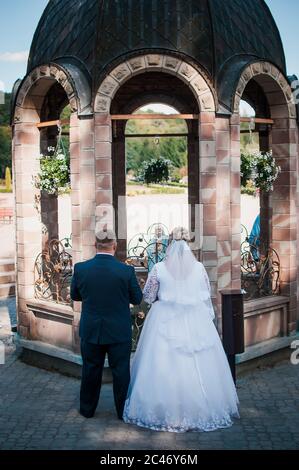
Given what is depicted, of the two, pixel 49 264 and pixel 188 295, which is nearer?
pixel 188 295

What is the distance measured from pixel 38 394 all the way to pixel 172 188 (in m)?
43.1

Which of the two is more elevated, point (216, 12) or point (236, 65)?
point (216, 12)

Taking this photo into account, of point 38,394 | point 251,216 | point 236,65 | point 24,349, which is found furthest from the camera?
point 251,216

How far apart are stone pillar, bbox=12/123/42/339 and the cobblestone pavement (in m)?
1.16

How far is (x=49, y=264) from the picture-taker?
8930 mm

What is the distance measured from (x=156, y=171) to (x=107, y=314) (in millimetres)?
7255

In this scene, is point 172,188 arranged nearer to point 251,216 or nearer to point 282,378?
point 251,216

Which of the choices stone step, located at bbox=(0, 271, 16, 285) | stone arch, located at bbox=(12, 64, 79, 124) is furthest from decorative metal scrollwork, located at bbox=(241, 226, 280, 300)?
stone step, located at bbox=(0, 271, 16, 285)

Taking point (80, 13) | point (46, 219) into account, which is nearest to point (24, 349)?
point (46, 219)

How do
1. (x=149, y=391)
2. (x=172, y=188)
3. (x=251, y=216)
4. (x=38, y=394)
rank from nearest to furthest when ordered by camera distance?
(x=149, y=391) → (x=38, y=394) → (x=251, y=216) → (x=172, y=188)

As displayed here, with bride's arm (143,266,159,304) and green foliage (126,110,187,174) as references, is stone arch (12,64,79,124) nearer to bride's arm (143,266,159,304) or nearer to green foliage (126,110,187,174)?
bride's arm (143,266,159,304)

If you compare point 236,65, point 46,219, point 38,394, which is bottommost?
point 38,394

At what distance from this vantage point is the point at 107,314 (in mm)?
6160

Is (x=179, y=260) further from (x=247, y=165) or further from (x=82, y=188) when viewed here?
(x=247, y=165)
